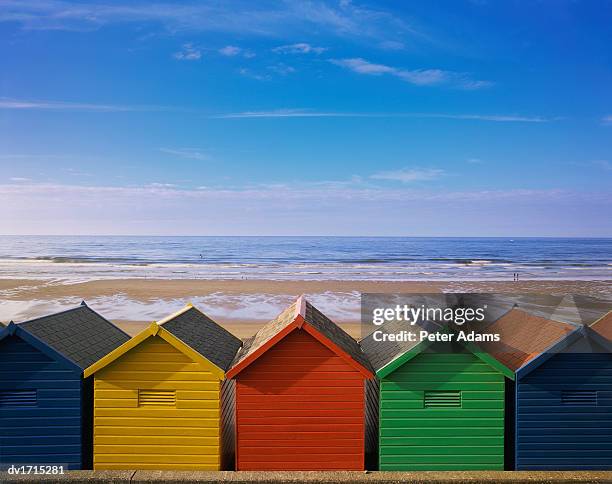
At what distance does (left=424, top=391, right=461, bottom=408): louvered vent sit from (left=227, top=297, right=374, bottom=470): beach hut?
1076mm

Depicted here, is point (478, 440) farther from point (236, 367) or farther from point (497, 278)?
point (497, 278)

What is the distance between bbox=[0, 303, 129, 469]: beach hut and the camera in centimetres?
712

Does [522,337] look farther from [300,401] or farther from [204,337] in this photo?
[204,337]

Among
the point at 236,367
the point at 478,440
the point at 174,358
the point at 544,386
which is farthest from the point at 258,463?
the point at 544,386

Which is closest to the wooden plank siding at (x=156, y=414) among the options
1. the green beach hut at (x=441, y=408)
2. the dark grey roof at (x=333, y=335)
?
the dark grey roof at (x=333, y=335)

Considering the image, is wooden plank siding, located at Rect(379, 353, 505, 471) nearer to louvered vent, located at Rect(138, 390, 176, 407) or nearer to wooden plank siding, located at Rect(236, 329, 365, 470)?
wooden plank siding, located at Rect(236, 329, 365, 470)

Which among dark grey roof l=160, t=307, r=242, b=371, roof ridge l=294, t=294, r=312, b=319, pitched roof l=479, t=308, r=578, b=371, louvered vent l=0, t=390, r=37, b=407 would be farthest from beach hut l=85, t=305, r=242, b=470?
pitched roof l=479, t=308, r=578, b=371

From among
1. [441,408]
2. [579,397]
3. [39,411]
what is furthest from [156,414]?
[579,397]

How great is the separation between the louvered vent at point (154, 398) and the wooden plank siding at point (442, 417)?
347cm

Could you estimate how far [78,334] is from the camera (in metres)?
8.30

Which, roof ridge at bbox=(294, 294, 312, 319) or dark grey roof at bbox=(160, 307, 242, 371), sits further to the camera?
dark grey roof at bbox=(160, 307, 242, 371)

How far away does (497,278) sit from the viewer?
44438mm

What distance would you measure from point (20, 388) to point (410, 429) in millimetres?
6343

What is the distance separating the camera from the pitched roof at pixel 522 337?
7543 millimetres
